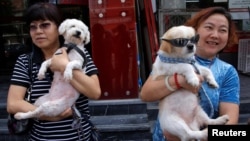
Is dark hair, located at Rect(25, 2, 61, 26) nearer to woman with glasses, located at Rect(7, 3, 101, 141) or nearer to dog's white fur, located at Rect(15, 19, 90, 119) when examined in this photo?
woman with glasses, located at Rect(7, 3, 101, 141)

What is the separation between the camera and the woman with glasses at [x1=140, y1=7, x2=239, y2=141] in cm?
244

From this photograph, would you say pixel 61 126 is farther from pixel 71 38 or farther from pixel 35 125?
pixel 71 38

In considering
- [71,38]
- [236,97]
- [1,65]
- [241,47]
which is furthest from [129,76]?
[1,65]

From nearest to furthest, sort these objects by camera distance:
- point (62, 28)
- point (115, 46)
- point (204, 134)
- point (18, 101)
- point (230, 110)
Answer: point (204, 134) → point (230, 110) → point (18, 101) → point (62, 28) → point (115, 46)

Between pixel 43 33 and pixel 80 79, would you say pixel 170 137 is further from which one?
pixel 43 33

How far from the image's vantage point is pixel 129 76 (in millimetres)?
5457

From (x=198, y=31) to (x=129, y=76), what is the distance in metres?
3.00

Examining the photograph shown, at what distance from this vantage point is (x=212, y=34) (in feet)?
8.00

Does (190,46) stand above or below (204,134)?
above

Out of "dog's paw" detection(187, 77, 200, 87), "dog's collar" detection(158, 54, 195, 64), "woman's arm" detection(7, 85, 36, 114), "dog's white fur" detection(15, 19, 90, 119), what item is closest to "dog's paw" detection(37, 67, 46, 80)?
"dog's white fur" detection(15, 19, 90, 119)

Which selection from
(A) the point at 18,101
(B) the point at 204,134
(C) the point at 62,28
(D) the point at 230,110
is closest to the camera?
(B) the point at 204,134

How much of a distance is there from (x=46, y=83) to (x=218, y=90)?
1.15 metres

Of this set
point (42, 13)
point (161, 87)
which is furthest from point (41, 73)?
point (161, 87)

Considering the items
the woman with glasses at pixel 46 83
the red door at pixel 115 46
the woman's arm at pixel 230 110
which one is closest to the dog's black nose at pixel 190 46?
the woman's arm at pixel 230 110
